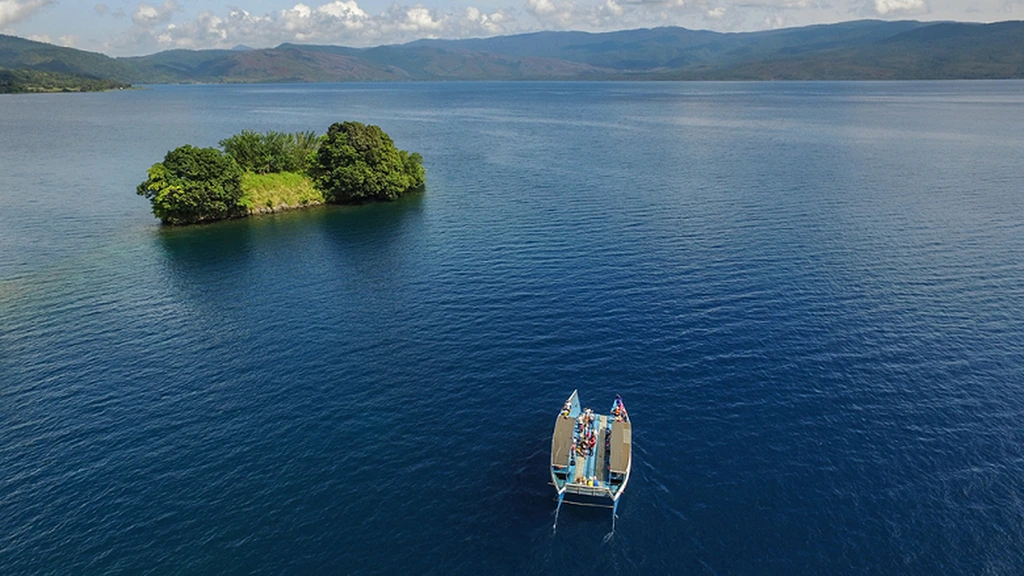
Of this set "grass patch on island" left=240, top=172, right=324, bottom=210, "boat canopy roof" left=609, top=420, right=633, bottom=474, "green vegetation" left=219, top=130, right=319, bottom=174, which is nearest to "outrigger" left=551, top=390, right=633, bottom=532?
"boat canopy roof" left=609, top=420, right=633, bottom=474

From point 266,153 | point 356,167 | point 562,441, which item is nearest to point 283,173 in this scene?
point 266,153

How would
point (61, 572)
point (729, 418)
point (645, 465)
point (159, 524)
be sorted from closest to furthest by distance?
point (61, 572) < point (159, 524) < point (645, 465) < point (729, 418)

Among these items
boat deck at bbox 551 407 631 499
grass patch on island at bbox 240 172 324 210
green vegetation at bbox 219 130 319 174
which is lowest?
boat deck at bbox 551 407 631 499

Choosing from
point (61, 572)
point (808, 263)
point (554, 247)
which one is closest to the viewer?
point (61, 572)

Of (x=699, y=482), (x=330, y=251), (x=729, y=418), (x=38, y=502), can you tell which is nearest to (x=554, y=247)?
(x=330, y=251)

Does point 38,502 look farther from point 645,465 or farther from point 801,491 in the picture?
point 801,491

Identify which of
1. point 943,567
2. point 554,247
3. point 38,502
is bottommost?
point 943,567

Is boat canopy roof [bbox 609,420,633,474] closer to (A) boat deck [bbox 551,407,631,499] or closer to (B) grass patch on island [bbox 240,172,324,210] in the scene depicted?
(A) boat deck [bbox 551,407,631,499]
